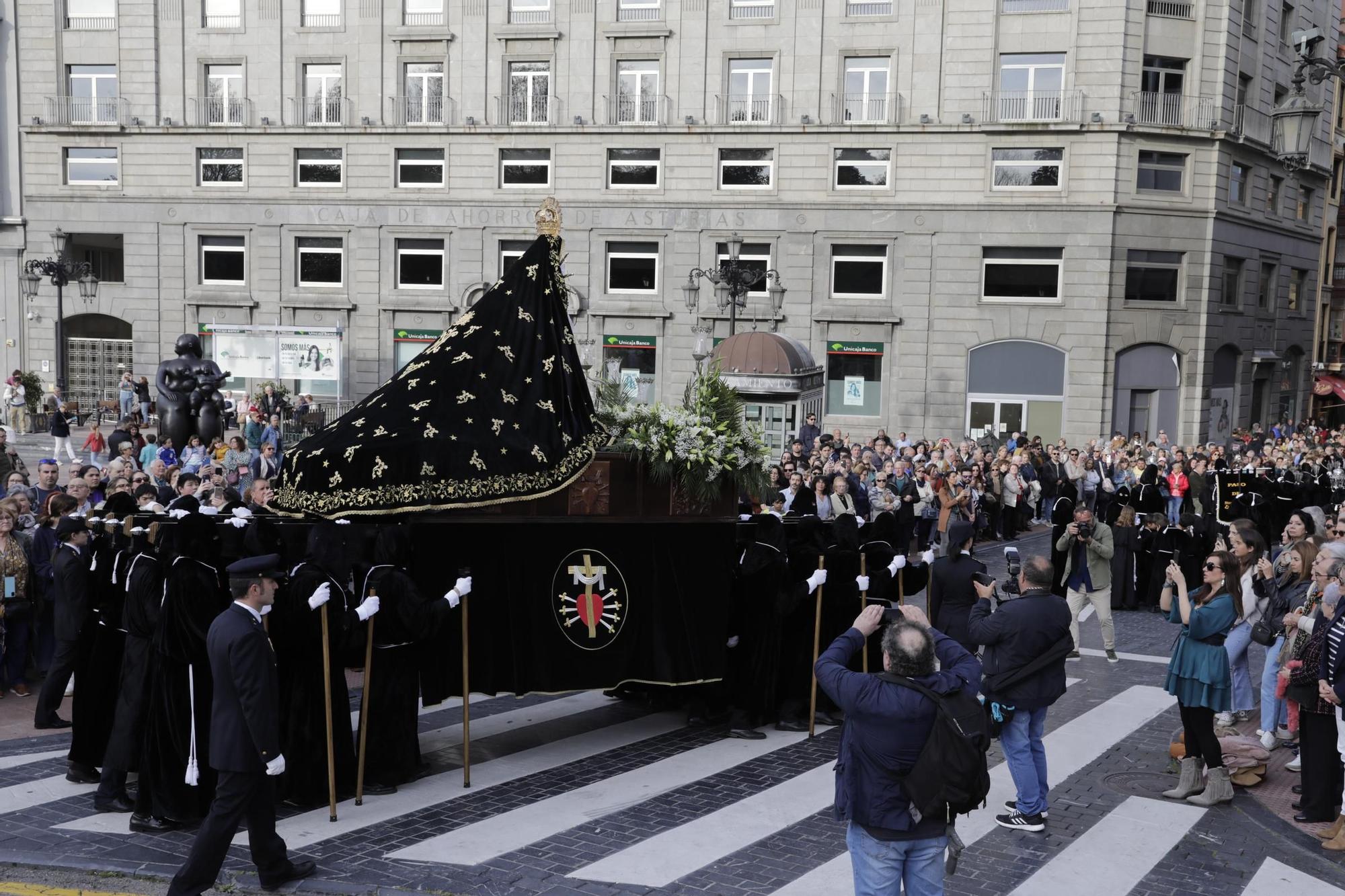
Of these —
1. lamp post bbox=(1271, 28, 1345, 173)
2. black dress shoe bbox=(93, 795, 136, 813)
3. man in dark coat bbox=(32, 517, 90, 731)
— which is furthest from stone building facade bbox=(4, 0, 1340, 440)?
black dress shoe bbox=(93, 795, 136, 813)

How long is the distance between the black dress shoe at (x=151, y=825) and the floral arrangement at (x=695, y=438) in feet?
13.9

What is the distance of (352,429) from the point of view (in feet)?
29.6

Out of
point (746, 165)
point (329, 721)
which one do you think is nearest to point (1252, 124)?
point (746, 165)

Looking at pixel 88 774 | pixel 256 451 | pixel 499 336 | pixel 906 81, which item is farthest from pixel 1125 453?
pixel 88 774

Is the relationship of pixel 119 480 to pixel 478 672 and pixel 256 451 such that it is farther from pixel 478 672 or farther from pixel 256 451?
pixel 256 451

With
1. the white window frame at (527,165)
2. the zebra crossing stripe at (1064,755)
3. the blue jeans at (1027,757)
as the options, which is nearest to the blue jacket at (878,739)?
the zebra crossing stripe at (1064,755)

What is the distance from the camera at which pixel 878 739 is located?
5500mm

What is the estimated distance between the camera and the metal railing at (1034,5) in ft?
116

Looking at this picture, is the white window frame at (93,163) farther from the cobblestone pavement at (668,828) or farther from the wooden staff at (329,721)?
the wooden staff at (329,721)

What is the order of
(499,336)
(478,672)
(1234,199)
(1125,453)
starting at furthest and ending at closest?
1. (1234,199)
2. (1125,453)
3. (499,336)
4. (478,672)

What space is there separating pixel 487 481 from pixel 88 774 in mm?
3556

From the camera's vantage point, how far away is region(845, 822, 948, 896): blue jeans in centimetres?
554

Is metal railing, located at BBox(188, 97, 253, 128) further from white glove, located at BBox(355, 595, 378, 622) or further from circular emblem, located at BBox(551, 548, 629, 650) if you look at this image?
white glove, located at BBox(355, 595, 378, 622)

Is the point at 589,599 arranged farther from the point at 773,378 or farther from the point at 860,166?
the point at 860,166
